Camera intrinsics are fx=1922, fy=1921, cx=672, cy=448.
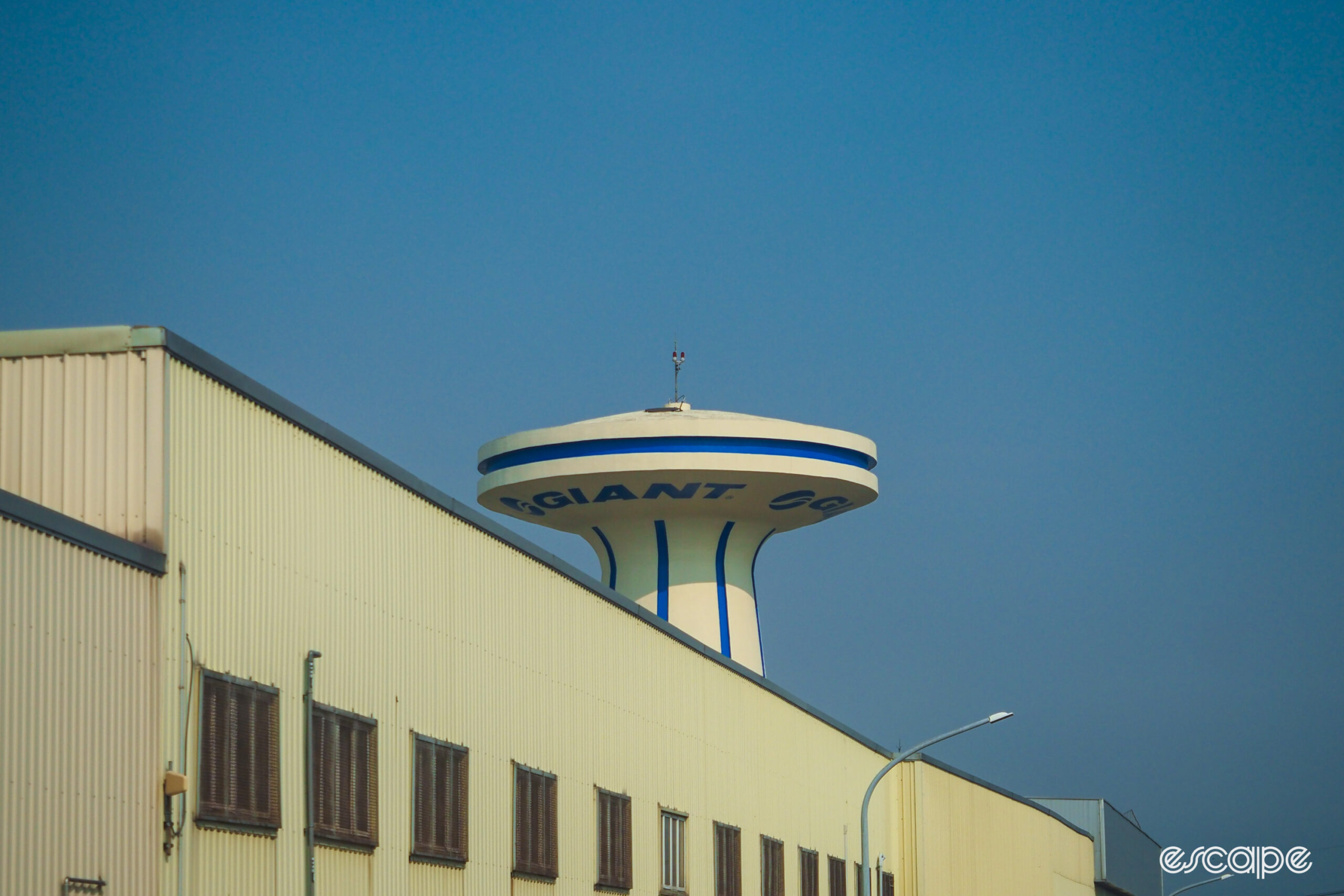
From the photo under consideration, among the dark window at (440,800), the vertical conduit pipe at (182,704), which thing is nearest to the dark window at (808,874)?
the dark window at (440,800)

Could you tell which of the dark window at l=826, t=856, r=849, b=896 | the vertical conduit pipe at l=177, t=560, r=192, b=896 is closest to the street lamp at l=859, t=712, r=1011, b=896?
the dark window at l=826, t=856, r=849, b=896

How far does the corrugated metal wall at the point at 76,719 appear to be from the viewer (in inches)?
514

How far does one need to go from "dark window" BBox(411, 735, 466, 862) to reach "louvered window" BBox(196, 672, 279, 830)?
3.38m

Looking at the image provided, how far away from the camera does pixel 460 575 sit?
2152cm

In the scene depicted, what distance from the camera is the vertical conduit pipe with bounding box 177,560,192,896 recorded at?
14.8m

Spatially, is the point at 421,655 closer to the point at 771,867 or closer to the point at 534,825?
the point at 534,825

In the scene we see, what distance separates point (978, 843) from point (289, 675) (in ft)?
111

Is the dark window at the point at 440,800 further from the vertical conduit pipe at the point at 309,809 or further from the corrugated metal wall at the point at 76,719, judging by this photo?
the corrugated metal wall at the point at 76,719

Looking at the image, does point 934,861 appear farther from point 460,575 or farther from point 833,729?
point 460,575

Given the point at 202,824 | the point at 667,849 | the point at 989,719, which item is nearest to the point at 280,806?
the point at 202,824

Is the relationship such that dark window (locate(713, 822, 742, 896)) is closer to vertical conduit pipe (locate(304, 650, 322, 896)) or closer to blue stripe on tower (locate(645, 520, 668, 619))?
vertical conduit pipe (locate(304, 650, 322, 896))

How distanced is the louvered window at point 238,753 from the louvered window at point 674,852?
1242 centimetres

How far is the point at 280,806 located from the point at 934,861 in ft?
96.3

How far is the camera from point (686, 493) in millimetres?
45531
